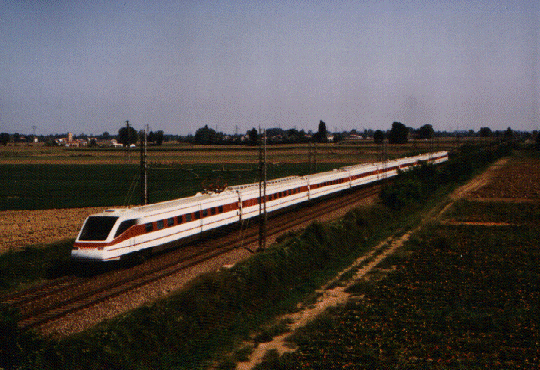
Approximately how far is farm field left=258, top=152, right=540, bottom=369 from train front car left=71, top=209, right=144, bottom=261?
30.7 ft

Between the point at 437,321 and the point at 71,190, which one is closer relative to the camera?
the point at 437,321

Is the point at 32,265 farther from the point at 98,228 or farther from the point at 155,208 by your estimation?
the point at 155,208

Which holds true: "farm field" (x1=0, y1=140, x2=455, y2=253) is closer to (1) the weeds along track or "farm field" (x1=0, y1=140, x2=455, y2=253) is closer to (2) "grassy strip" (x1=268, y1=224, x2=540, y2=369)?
(1) the weeds along track

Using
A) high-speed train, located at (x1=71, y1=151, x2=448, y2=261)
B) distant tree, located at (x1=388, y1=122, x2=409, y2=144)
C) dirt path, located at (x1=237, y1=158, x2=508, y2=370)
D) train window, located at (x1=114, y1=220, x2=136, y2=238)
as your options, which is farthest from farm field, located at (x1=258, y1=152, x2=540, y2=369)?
distant tree, located at (x1=388, y1=122, x2=409, y2=144)

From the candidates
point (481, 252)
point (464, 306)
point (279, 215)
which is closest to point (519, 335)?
point (464, 306)

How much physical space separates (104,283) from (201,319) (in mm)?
7581

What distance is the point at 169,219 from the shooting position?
78.4 feet

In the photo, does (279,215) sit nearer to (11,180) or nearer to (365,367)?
(365,367)

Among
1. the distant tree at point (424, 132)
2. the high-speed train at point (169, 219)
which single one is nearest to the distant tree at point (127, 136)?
the high-speed train at point (169, 219)

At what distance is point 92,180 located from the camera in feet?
221

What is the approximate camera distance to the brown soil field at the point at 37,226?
2845 cm

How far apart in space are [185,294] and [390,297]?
7802 mm

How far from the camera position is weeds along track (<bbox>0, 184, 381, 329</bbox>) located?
16609 mm

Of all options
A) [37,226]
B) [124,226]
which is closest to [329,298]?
[124,226]
